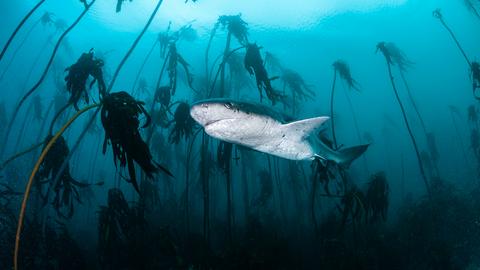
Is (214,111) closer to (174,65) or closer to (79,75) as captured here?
(79,75)

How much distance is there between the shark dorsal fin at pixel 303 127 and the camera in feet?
7.57

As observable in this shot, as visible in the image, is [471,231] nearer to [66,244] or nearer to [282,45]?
[66,244]

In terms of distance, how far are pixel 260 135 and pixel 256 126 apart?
16cm

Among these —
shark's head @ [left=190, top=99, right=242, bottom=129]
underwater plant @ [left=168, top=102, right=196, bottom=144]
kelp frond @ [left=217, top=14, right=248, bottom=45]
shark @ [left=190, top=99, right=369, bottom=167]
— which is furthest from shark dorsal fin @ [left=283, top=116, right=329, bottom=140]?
kelp frond @ [left=217, top=14, right=248, bottom=45]

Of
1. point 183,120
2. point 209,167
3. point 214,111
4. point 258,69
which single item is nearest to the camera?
point 214,111

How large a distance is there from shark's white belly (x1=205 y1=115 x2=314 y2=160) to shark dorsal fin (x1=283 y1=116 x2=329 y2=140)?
4 centimetres

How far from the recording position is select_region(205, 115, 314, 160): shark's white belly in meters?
2.20

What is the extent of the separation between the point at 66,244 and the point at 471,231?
12887mm

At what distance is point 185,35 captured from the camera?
11953mm

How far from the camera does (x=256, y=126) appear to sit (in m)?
2.29

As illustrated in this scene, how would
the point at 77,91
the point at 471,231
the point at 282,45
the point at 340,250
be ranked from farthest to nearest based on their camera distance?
the point at 282,45, the point at 471,231, the point at 340,250, the point at 77,91

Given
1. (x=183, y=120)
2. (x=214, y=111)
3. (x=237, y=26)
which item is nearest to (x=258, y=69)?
(x=183, y=120)

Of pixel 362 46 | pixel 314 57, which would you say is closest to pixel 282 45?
pixel 314 57

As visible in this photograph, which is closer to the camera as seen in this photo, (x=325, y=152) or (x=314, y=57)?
(x=325, y=152)
